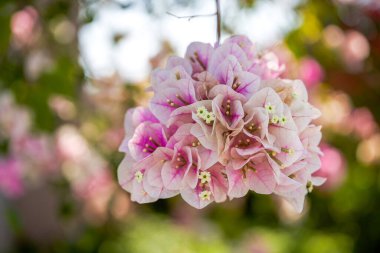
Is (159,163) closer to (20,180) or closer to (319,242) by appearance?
(20,180)

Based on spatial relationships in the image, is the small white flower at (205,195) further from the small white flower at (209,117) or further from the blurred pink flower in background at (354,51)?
the blurred pink flower in background at (354,51)

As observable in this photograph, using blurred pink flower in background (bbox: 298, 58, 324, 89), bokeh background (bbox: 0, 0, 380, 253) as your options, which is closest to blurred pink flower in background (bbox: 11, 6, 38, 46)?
bokeh background (bbox: 0, 0, 380, 253)

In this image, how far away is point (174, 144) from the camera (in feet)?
2.23

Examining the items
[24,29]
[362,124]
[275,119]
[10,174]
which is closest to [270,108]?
[275,119]

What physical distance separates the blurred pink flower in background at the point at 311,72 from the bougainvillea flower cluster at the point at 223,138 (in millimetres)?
1155

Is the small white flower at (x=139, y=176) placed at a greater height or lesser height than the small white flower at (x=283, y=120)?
lesser

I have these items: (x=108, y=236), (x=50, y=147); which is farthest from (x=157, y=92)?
(x=108, y=236)

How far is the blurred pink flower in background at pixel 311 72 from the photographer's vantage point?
6.12 ft

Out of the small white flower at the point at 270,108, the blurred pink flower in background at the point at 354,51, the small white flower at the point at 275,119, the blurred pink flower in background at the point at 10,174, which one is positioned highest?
the small white flower at the point at 270,108

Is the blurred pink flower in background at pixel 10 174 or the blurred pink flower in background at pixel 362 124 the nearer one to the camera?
the blurred pink flower in background at pixel 10 174

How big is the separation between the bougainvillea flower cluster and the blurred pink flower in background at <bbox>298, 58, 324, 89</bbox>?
1.16 meters

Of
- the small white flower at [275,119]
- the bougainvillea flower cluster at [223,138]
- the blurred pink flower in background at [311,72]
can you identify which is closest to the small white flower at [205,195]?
the bougainvillea flower cluster at [223,138]

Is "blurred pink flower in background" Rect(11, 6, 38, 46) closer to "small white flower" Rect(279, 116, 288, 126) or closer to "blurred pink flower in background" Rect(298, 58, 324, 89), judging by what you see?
"blurred pink flower in background" Rect(298, 58, 324, 89)

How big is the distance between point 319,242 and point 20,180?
206 centimetres
